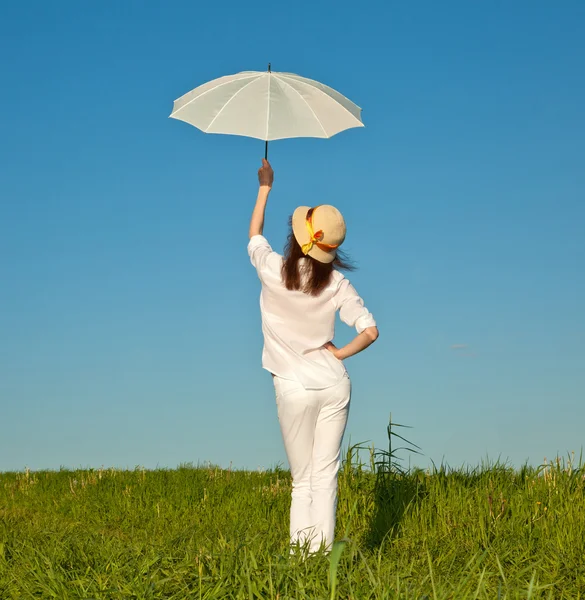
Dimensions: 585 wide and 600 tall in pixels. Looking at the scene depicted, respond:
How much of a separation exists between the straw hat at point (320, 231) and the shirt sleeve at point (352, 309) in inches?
10.6

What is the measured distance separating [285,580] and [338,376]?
2.20 metres

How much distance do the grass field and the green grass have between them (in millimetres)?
17

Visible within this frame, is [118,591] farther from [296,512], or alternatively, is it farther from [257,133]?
[257,133]

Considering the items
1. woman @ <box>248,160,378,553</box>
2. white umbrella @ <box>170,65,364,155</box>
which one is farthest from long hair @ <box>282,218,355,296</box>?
white umbrella @ <box>170,65,364,155</box>

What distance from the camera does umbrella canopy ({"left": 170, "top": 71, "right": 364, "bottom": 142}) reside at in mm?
6941

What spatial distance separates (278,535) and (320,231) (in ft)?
11.6

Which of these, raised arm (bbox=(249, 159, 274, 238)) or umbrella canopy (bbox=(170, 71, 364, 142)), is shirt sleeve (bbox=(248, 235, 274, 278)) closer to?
raised arm (bbox=(249, 159, 274, 238))

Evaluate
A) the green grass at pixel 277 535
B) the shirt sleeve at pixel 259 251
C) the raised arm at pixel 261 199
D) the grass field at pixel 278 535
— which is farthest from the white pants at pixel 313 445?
the raised arm at pixel 261 199

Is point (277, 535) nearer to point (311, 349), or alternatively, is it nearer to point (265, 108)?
point (311, 349)

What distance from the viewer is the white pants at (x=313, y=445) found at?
5.97 m

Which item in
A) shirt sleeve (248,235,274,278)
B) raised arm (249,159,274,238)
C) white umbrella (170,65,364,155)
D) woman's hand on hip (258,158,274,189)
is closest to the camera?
shirt sleeve (248,235,274,278)

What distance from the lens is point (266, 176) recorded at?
6.54 meters

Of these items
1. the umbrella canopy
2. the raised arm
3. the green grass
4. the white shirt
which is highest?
the umbrella canopy

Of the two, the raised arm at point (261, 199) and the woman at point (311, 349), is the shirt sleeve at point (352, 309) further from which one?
the raised arm at point (261, 199)
